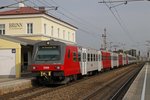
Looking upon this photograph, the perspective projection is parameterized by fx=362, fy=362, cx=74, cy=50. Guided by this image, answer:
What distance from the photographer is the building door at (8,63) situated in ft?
96.4

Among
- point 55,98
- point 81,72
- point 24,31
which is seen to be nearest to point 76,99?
point 55,98

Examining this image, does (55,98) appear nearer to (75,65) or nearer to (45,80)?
(45,80)

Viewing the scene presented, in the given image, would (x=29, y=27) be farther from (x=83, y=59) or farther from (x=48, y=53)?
(x=48, y=53)

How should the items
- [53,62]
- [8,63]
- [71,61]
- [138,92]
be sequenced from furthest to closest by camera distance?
1. [8,63]
2. [71,61]
3. [53,62]
4. [138,92]

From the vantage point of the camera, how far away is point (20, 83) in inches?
859

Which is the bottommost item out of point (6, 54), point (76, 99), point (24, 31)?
point (76, 99)

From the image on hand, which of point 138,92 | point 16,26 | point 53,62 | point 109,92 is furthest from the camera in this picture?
point 16,26

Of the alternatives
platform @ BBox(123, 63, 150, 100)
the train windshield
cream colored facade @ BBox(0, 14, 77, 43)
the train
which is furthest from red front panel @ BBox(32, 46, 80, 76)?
cream colored facade @ BBox(0, 14, 77, 43)

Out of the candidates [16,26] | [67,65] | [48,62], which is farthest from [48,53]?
[16,26]

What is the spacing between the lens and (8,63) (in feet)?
96.8

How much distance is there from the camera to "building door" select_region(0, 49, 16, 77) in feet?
96.4

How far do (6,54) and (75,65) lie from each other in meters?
6.69

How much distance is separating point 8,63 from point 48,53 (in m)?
7.34

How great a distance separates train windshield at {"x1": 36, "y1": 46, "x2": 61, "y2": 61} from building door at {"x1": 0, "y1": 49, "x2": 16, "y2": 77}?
6.49m
